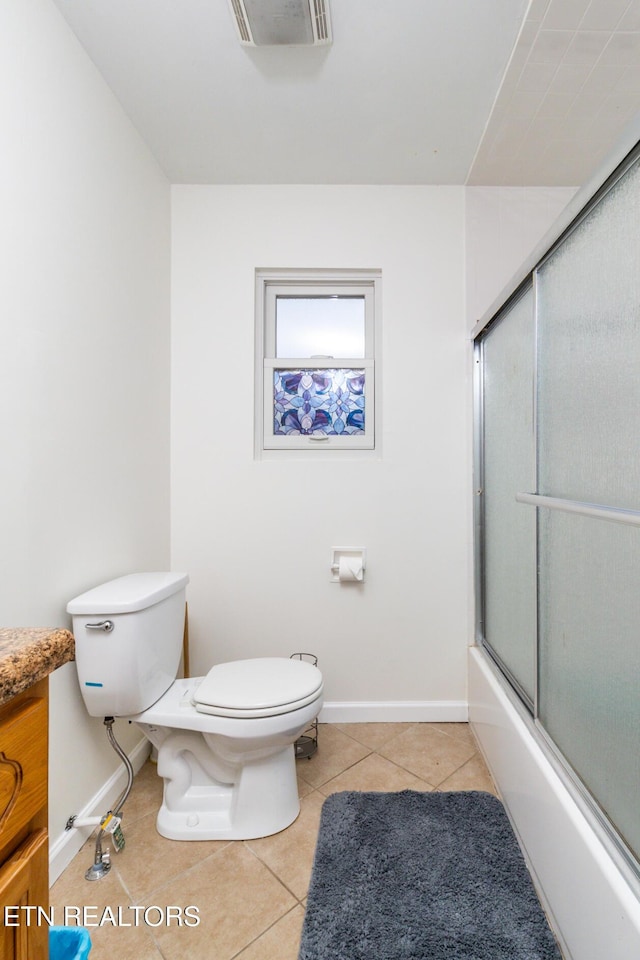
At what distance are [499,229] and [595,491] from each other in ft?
4.79

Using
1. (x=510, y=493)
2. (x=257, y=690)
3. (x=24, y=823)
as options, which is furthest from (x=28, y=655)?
(x=510, y=493)

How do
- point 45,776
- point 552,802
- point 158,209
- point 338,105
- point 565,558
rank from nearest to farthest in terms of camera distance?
1. point 45,776
2. point 552,802
3. point 565,558
4. point 338,105
5. point 158,209

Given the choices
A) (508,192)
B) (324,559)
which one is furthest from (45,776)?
(508,192)

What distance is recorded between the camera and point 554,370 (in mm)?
1174

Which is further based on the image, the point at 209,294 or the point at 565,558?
the point at 209,294

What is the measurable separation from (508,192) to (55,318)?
184cm

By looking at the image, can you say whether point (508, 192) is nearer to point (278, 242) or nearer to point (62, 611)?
point (278, 242)

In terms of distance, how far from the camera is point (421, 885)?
Result: 45.3 inches

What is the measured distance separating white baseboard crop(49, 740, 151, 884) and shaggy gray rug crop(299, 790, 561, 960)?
0.66 meters

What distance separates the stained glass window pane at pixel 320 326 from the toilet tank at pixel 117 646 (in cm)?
123

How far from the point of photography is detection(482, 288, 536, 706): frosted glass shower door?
1.36 m

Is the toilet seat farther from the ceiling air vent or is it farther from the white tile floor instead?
the ceiling air vent

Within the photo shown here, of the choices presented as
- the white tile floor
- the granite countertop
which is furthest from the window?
the granite countertop

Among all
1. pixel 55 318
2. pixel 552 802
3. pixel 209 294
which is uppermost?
pixel 209 294
